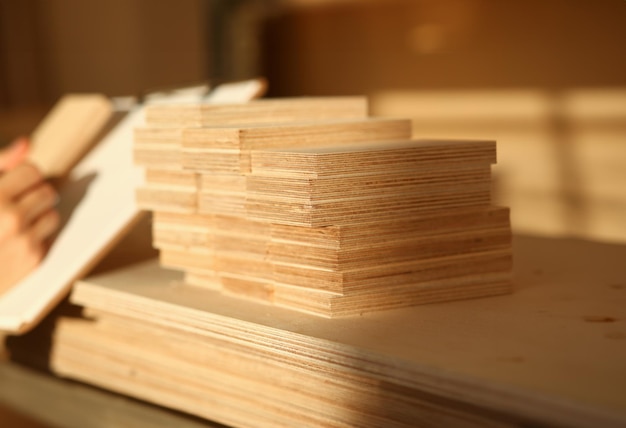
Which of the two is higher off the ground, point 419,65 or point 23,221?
point 419,65

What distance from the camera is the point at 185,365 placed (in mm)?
1016

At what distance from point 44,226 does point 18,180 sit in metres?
0.08

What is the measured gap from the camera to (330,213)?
842 mm

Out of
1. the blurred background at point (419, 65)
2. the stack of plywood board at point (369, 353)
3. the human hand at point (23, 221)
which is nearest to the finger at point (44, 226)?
the human hand at point (23, 221)

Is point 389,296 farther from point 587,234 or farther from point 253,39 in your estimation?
point 253,39

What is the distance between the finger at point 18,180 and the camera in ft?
4.07

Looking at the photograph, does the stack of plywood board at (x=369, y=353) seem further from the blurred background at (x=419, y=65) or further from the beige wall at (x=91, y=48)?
the beige wall at (x=91, y=48)

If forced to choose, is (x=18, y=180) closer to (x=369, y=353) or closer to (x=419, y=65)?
(x=369, y=353)

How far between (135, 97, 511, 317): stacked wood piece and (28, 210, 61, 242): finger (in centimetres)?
30

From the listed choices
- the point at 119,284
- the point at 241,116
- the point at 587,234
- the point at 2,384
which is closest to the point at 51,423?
the point at 2,384

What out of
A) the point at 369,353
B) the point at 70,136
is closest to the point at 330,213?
the point at 369,353

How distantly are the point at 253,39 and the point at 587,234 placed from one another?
5.83 feet

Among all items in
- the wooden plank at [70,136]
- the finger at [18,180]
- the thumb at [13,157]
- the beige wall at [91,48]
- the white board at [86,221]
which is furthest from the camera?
the beige wall at [91,48]

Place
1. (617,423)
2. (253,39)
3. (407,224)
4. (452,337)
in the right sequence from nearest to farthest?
1. (617,423)
2. (452,337)
3. (407,224)
4. (253,39)
